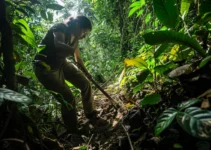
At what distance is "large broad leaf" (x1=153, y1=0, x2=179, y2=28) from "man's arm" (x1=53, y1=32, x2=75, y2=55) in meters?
1.36

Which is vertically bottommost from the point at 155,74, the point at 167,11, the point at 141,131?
the point at 141,131

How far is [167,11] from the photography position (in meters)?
1.91

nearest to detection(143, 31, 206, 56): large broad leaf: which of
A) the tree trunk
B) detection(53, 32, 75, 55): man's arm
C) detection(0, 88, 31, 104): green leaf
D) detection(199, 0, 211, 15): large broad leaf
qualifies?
detection(199, 0, 211, 15): large broad leaf

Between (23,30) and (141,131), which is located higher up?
(23,30)

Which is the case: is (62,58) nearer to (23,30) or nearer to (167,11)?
(23,30)

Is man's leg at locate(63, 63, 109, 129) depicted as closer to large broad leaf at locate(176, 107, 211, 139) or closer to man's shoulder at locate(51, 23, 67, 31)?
man's shoulder at locate(51, 23, 67, 31)

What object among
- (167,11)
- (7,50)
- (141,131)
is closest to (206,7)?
(167,11)

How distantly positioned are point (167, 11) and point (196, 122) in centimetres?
104

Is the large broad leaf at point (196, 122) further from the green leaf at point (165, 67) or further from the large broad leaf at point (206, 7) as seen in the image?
the large broad leaf at point (206, 7)

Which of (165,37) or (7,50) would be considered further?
(165,37)

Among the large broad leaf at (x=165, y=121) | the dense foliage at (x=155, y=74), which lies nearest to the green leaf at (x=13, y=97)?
the dense foliage at (x=155, y=74)

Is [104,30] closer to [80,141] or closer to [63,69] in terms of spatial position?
[63,69]

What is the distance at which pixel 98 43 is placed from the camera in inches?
258

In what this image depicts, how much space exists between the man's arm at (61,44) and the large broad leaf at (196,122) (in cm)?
191
